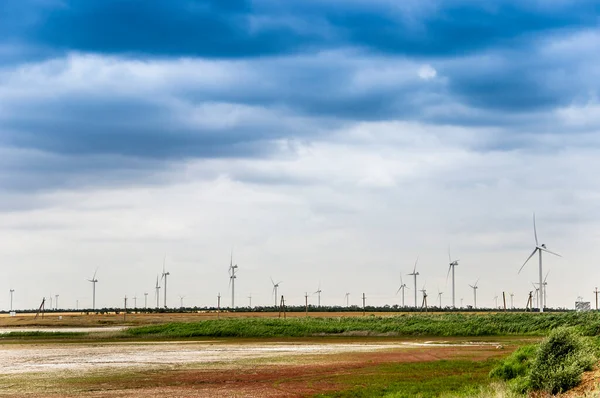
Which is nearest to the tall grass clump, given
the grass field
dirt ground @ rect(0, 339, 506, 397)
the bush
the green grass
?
the bush

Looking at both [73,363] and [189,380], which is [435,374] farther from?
[73,363]

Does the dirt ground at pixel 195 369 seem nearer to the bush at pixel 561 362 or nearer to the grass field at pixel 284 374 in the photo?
the grass field at pixel 284 374

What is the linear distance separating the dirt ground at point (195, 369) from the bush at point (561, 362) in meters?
10.5

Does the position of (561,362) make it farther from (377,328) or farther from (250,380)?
(377,328)

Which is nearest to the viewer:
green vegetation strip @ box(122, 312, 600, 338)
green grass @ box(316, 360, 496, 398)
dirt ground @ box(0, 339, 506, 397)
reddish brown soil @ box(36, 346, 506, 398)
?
green grass @ box(316, 360, 496, 398)

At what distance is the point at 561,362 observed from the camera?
29922 millimetres

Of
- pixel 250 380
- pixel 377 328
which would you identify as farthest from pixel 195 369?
pixel 377 328

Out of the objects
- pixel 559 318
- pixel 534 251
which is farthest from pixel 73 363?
pixel 534 251

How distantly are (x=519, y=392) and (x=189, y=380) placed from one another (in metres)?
19.4

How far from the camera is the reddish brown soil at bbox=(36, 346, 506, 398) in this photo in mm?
38125

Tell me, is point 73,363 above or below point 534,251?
below

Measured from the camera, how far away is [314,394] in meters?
36.2

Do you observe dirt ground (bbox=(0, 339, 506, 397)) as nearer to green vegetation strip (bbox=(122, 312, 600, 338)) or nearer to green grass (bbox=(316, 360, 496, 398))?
green grass (bbox=(316, 360, 496, 398))

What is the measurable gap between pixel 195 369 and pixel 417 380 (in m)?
15.8
